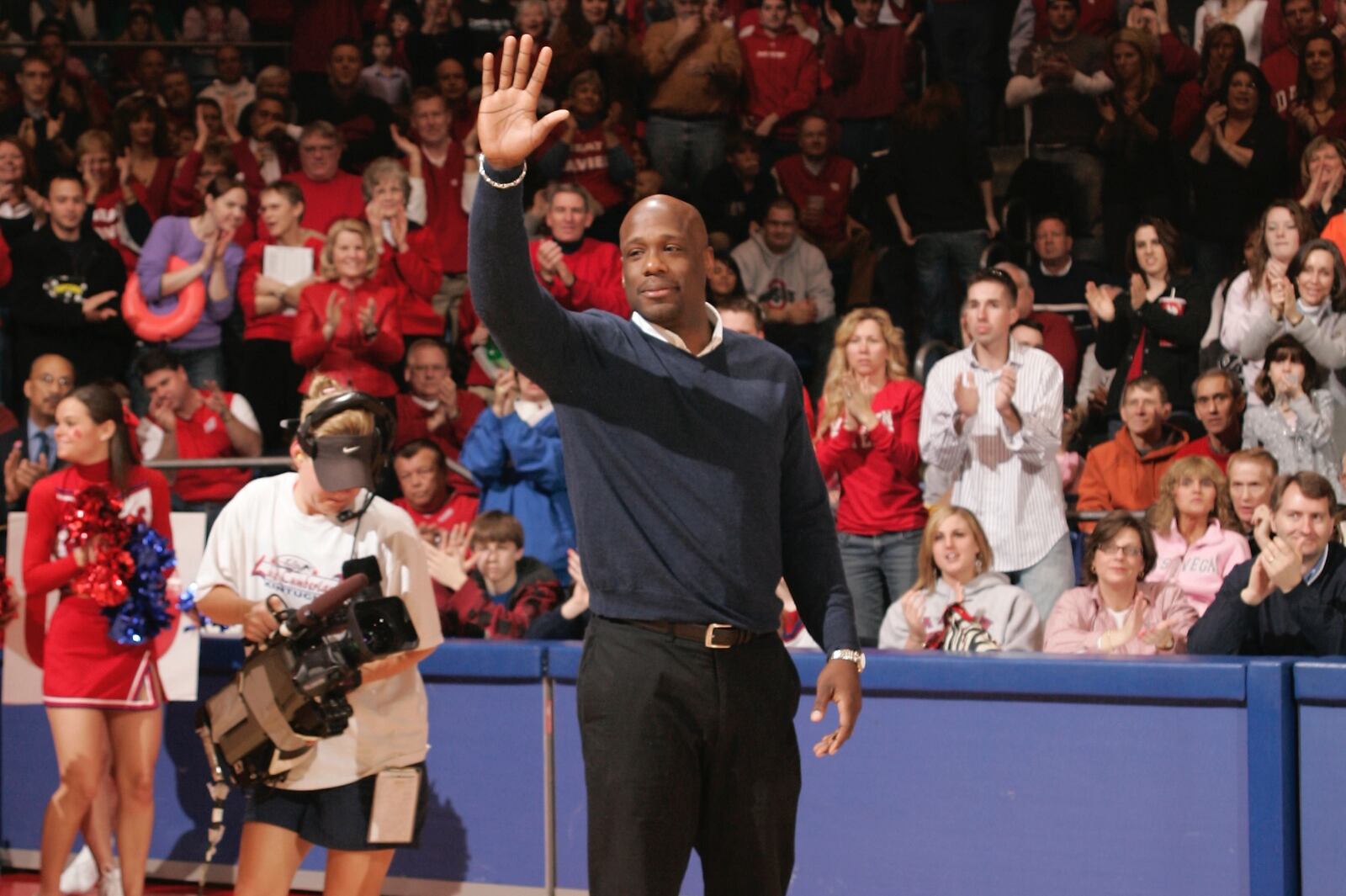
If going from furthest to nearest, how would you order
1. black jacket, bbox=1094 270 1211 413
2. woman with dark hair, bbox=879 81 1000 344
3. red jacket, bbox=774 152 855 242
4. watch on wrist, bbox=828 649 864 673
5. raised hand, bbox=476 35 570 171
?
red jacket, bbox=774 152 855 242 → woman with dark hair, bbox=879 81 1000 344 → black jacket, bbox=1094 270 1211 413 → watch on wrist, bbox=828 649 864 673 → raised hand, bbox=476 35 570 171

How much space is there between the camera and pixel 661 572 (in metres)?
3.28

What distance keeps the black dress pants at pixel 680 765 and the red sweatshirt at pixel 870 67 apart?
26.5 feet

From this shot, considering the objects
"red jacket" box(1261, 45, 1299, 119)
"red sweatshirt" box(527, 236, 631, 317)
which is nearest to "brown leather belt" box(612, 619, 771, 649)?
"red sweatshirt" box(527, 236, 631, 317)

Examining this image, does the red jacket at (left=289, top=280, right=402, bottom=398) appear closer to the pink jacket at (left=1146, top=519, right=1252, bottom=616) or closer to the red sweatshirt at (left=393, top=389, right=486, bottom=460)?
the red sweatshirt at (left=393, top=389, right=486, bottom=460)

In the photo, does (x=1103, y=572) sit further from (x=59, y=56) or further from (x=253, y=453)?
(x=59, y=56)

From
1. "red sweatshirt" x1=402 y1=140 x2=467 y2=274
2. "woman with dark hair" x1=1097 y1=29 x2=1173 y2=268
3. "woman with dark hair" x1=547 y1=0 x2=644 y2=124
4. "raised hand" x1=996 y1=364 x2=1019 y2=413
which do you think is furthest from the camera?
"woman with dark hair" x1=547 y1=0 x2=644 y2=124

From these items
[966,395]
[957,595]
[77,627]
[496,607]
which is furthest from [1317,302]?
[77,627]

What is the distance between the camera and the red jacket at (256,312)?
930 centimetres

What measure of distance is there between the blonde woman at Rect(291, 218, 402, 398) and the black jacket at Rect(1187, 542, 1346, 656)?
461 centimetres

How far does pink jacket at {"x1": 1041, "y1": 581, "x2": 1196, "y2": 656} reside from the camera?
5953mm

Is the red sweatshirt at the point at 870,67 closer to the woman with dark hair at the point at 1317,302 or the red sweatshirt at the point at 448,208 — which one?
the red sweatshirt at the point at 448,208

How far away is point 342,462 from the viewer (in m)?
4.62

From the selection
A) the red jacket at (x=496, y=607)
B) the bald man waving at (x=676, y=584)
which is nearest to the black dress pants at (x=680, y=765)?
the bald man waving at (x=676, y=584)

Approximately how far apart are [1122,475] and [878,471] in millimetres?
1162
